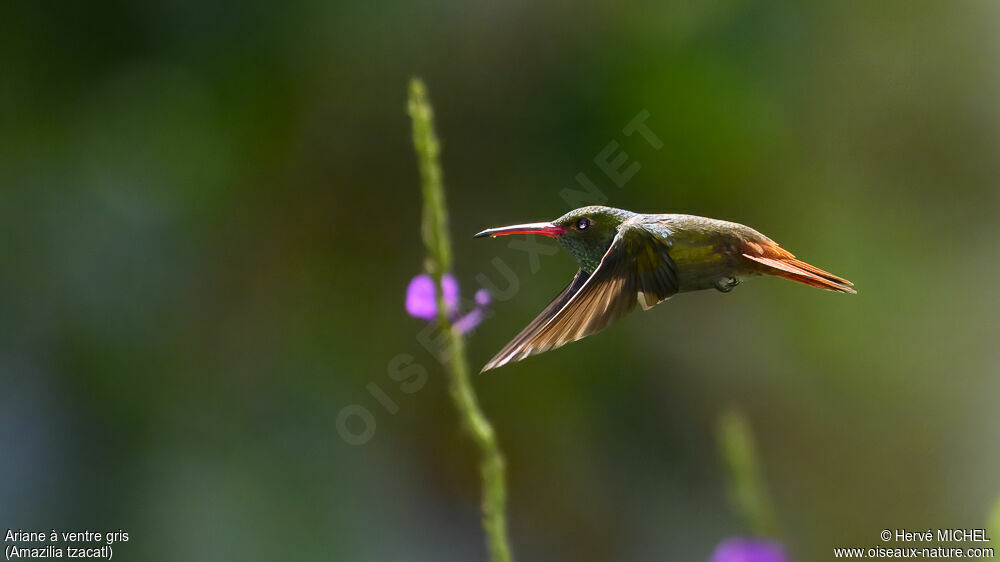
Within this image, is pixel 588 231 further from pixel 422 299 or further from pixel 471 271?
pixel 471 271

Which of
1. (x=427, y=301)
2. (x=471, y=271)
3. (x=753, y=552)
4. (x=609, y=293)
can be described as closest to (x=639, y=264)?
(x=609, y=293)

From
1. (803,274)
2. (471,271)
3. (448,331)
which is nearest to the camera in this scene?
(448,331)

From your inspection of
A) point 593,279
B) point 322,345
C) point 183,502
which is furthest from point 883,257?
point 593,279

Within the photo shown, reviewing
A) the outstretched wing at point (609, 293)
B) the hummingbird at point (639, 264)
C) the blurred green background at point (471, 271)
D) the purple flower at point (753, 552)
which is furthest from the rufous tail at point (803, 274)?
the blurred green background at point (471, 271)

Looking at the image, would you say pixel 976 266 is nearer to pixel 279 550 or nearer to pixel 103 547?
pixel 279 550

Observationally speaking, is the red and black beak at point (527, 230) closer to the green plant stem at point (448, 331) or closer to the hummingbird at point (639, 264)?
the hummingbird at point (639, 264)

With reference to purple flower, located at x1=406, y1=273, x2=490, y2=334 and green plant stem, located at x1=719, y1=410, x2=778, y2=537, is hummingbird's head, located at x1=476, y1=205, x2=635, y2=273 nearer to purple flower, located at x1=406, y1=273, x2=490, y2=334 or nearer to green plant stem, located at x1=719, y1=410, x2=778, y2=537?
purple flower, located at x1=406, y1=273, x2=490, y2=334

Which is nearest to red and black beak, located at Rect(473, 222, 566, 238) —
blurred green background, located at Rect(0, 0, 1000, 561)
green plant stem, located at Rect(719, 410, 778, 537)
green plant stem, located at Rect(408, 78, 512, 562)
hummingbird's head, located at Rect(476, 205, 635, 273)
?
hummingbird's head, located at Rect(476, 205, 635, 273)
